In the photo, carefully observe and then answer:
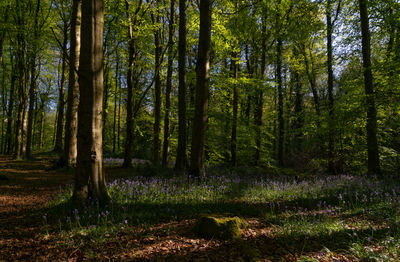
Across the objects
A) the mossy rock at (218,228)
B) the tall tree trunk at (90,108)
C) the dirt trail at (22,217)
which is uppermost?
the tall tree trunk at (90,108)

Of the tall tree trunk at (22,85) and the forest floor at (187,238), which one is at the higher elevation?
the tall tree trunk at (22,85)

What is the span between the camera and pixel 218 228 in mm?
3350

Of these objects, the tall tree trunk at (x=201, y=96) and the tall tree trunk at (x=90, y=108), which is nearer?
the tall tree trunk at (x=90, y=108)

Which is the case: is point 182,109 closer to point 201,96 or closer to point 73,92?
point 201,96

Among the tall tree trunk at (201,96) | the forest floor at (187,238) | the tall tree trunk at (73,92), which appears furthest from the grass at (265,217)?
the tall tree trunk at (73,92)

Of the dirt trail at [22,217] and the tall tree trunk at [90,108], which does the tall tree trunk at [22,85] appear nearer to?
the dirt trail at [22,217]

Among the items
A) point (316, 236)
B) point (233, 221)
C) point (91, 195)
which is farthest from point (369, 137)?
point (91, 195)

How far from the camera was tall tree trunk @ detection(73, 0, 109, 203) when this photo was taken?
4.33 m

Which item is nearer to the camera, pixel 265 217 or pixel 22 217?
pixel 22 217

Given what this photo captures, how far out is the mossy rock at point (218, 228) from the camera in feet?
11.0

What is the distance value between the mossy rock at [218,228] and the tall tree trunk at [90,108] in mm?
2253

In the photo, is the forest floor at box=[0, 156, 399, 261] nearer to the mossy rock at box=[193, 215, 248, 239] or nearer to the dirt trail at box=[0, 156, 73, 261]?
the dirt trail at box=[0, 156, 73, 261]

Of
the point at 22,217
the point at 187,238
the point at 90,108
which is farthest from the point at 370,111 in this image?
the point at 22,217

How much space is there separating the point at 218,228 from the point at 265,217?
1.58 metres
